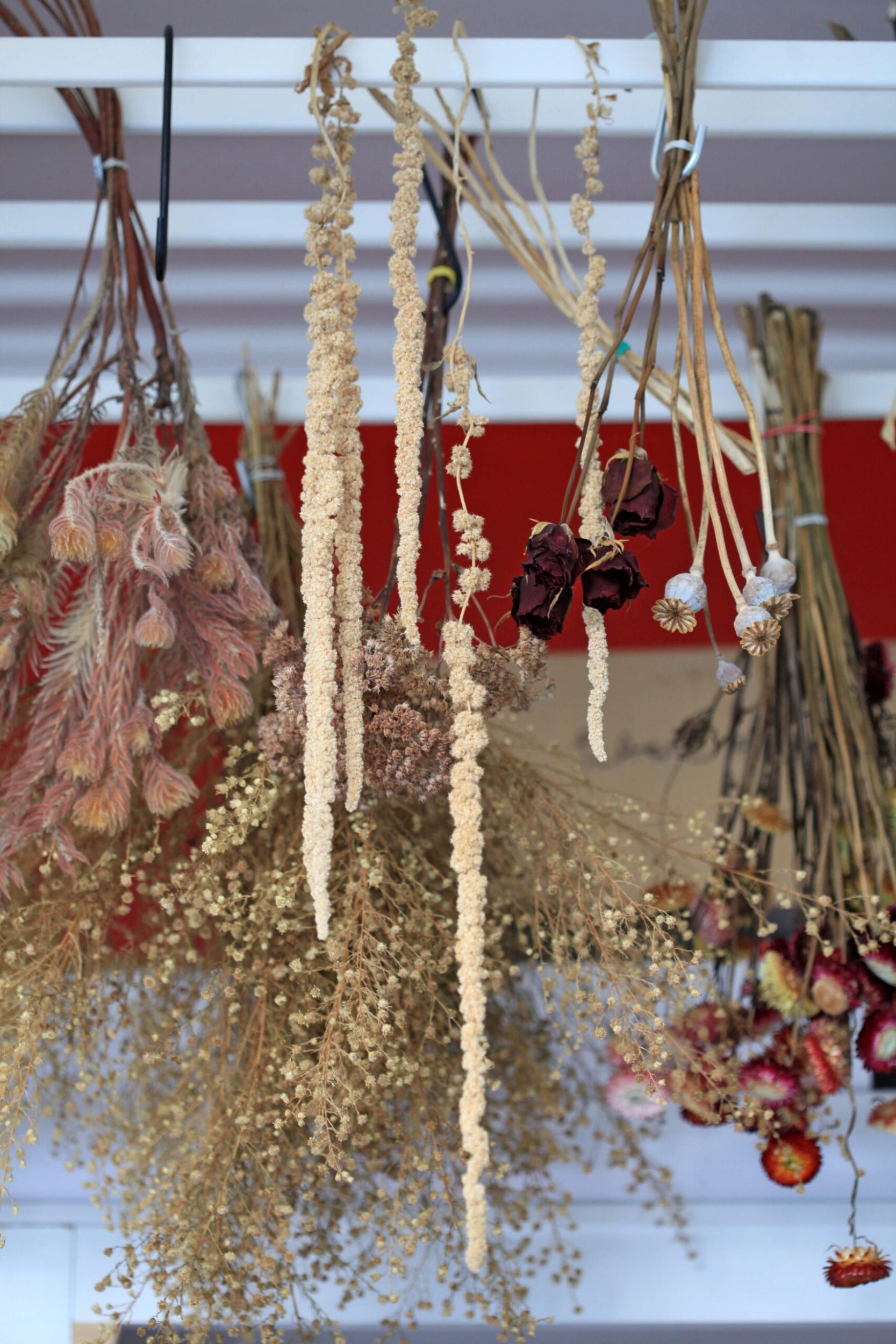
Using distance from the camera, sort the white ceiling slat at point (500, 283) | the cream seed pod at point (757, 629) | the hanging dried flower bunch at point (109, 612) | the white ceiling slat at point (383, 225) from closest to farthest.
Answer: the cream seed pod at point (757, 629) → the hanging dried flower bunch at point (109, 612) → the white ceiling slat at point (383, 225) → the white ceiling slat at point (500, 283)

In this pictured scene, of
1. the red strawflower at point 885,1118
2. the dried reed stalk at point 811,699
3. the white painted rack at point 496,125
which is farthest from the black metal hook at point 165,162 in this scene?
the red strawflower at point 885,1118

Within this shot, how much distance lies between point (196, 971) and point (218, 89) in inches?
27.7

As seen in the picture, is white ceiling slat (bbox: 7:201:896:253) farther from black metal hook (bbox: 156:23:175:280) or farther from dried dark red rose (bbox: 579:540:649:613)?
dried dark red rose (bbox: 579:540:649:613)

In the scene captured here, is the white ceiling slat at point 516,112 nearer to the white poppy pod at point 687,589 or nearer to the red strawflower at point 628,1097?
the white poppy pod at point 687,589

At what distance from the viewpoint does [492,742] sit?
0.77m

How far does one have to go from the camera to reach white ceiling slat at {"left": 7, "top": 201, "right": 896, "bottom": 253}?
93cm

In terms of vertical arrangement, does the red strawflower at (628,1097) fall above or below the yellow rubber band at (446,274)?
below

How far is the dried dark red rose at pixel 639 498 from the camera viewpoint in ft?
1.84

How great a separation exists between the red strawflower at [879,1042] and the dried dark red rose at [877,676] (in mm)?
286

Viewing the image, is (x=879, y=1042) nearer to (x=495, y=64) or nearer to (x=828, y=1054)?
(x=828, y=1054)

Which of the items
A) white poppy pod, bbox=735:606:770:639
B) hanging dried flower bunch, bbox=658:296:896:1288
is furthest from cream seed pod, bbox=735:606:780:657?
hanging dried flower bunch, bbox=658:296:896:1288

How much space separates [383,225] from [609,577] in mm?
606

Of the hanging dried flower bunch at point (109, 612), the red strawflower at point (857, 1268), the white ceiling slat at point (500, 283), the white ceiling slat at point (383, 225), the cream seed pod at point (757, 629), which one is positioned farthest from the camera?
the white ceiling slat at point (500, 283)

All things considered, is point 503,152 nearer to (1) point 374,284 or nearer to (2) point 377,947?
(1) point 374,284
